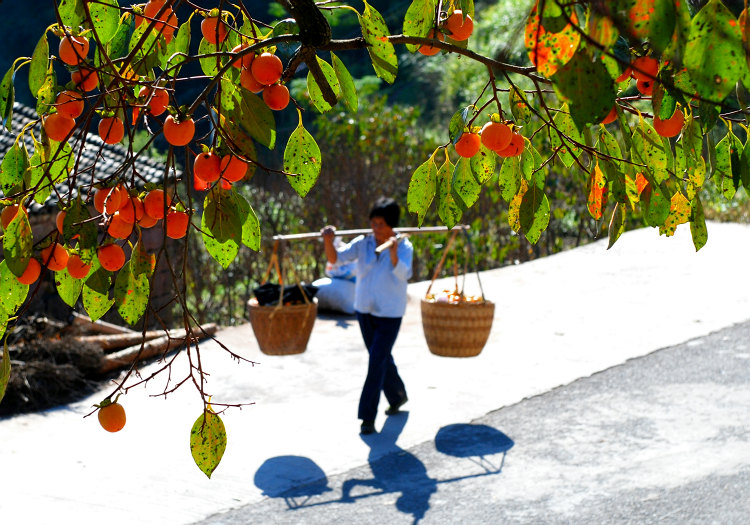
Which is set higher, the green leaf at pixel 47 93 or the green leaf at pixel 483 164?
the green leaf at pixel 47 93

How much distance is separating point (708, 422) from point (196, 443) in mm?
5310

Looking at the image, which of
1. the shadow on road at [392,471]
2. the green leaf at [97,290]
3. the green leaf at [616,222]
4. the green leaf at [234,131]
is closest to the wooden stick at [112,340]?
the shadow on road at [392,471]

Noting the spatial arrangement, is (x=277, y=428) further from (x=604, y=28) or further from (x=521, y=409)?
(x=604, y=28)

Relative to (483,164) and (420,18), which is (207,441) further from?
(420,18)

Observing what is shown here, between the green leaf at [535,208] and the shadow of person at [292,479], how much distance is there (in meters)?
3.51

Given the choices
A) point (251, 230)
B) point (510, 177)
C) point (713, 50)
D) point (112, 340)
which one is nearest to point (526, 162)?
point (510, 177)

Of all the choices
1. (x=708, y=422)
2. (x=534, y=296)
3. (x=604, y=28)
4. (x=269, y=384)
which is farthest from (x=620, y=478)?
(x=534, y=296)

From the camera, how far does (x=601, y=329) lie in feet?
→ 29.1

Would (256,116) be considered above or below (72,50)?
below

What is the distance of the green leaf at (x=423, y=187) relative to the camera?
158 centimetres

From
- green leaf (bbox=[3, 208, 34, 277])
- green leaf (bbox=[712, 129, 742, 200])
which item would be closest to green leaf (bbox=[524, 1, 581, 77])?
green leaf (bbox=[712, 129, 742, 200])

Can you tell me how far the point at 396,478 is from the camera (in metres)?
5.12

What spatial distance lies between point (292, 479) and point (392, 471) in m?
0.57

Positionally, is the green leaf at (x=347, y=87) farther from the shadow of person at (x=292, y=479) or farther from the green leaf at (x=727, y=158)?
the shadow of person at (x=292, y=479)
